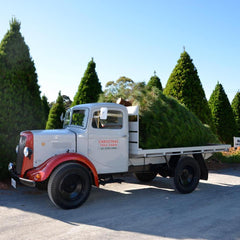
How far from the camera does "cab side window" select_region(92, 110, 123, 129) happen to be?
20.6 ft

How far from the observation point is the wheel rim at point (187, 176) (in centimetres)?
727

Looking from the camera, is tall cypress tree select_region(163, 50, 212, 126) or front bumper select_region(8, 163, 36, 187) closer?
front bumper select_region(8, 163, 36, 187)

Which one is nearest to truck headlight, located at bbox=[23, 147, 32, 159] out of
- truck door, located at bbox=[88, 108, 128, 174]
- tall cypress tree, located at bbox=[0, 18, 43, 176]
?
truck door, located at bbox=[88, 108, 128, 174]

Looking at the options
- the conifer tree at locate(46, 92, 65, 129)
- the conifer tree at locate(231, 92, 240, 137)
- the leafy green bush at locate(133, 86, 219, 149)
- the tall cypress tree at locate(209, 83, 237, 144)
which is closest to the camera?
the leafy green bush at locate(133, 86, 219, 149)

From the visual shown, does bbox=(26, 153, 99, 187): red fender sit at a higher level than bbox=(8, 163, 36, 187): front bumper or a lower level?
higher

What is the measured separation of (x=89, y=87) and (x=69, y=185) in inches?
327

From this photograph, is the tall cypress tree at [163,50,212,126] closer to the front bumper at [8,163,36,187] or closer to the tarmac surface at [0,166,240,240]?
the tarmac surface at [0,166,240,240]

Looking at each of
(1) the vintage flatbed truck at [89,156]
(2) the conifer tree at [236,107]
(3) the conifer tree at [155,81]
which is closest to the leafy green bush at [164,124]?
(1) the vintage flatbed truck at [89,156]

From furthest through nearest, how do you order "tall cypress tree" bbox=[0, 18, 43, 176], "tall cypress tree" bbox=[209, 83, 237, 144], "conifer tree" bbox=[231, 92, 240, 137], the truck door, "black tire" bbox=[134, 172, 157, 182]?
"conifer tree" bbox=[231, 92, 240, 137]
"tall cypress tree" bbox=[209, 83, 237, 144]
"black tire" bbox=[134, 172, 157, 182]
"tall cypress tree" bbox=[0, 18, 43, 176]
the truck door

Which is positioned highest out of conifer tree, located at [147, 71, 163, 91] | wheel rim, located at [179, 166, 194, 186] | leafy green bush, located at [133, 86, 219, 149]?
conifer tree, located at [147, 71, 163, 91]

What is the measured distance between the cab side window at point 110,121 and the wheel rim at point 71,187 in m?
1.26

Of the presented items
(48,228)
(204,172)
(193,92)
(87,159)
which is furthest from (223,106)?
(48,228)

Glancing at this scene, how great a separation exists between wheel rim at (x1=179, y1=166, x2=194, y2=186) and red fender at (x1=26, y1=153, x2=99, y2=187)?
2.54 metres

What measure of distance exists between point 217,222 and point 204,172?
2885 mm
